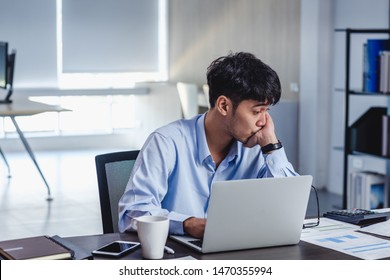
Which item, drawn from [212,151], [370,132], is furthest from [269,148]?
[370,132]

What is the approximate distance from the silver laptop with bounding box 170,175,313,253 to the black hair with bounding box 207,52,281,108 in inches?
13.3

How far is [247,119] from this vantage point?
85.1 inches

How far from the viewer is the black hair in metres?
2.10

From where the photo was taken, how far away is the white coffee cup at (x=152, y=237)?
1.76 m

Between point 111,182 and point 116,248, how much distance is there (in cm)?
59

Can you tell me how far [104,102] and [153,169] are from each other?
7.24m

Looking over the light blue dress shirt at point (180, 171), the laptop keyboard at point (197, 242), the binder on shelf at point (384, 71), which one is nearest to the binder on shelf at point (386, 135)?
the binder on shelf at point (384, 71)

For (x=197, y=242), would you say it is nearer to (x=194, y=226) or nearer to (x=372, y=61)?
(x=194, y=226)

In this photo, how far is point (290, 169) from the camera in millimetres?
2324

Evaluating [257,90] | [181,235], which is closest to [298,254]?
[181,235]

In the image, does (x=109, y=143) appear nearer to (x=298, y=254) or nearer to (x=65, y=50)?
(x=65, y=50)

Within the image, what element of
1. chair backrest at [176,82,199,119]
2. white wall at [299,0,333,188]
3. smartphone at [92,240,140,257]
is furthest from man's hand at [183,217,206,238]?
chair backrest at [176,82,199,119]

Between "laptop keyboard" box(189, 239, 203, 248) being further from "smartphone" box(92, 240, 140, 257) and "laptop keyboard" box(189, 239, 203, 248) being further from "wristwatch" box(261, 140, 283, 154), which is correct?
"wristwatch" box(261, 140, 283, 154)
